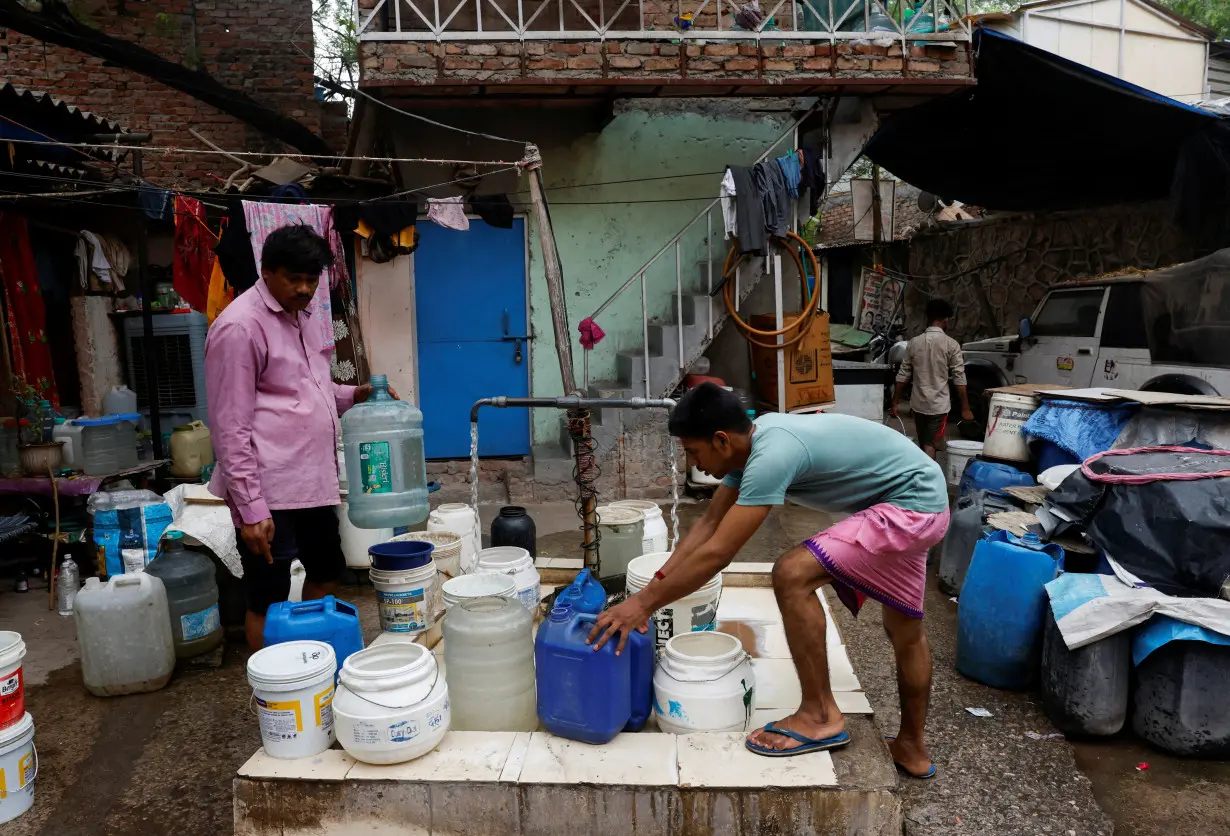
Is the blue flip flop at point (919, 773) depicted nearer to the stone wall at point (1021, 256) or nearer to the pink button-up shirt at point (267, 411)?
the pink button-up shirt at point (267, 411)

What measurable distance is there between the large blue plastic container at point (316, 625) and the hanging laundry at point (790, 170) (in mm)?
5989

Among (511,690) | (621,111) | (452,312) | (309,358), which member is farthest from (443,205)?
(511,690)

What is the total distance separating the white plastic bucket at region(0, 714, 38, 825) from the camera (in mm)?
3025

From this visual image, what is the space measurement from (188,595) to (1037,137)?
10439 mm

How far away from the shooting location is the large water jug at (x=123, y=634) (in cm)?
400

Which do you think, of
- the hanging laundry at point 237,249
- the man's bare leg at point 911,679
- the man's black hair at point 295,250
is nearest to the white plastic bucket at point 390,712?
the man's black hair at point 295,250

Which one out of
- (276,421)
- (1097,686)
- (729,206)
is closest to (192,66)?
(729,206)

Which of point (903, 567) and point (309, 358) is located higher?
point (309, 358)

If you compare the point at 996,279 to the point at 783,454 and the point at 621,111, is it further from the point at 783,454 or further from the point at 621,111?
the point at 783,454

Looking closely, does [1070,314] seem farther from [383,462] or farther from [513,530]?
[383,462]

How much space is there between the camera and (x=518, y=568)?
3.84 metres

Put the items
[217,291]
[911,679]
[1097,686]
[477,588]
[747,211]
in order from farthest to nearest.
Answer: [747,211]
[217,291]
[1097,686]
[477,588]
[911,679]

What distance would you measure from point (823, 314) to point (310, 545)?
6.10m

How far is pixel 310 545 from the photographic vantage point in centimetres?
367
